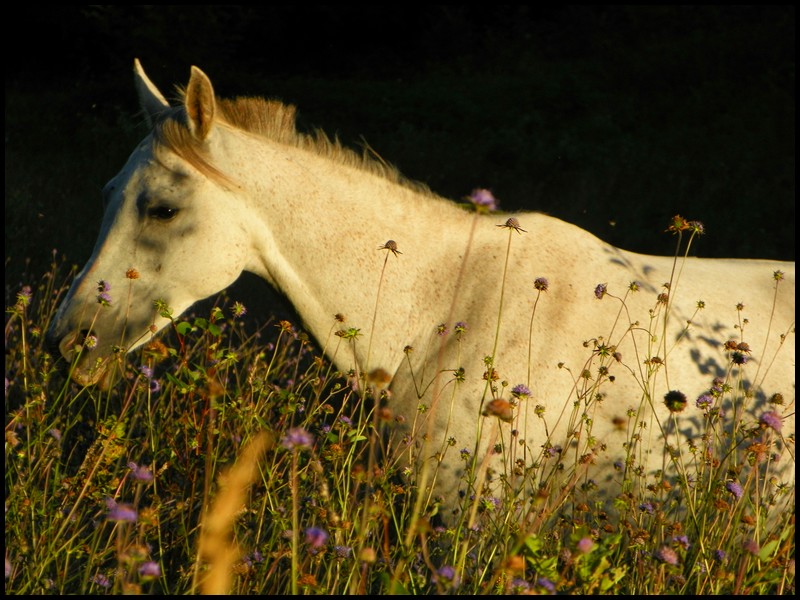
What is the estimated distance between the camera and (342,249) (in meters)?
3.78

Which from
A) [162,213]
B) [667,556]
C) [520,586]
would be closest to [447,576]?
[520,586]

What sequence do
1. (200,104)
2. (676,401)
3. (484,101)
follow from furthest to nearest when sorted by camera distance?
(484,101)
(200,104)
(676,401)

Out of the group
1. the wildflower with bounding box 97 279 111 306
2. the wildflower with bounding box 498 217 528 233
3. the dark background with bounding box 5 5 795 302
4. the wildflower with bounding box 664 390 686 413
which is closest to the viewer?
the wildflower with bounding box 664 390 686 413

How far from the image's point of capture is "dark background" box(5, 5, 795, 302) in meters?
10.4

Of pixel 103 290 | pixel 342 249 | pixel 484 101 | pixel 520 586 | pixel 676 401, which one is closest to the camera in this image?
pixel 520 586

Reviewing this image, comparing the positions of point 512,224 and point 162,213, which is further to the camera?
point 162,213

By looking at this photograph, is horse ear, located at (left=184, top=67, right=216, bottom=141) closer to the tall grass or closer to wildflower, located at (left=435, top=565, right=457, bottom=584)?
the tall grass

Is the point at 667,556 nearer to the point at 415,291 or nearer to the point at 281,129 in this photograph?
the point at 415,291

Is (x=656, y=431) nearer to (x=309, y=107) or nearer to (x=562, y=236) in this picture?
(x=562, y=236)

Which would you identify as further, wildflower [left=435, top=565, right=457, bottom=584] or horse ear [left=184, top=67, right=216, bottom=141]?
horse ear [left=184, top=67, right=216, bottom=141]

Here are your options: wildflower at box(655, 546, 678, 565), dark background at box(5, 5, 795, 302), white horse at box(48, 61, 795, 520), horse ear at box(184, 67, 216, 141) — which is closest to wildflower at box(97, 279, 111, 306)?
white horse at box(48, 61, 795, 520)

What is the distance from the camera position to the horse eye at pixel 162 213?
3.62 m

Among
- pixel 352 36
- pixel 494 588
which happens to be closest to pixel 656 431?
pixel 494 588

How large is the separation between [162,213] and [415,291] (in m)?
1.16
